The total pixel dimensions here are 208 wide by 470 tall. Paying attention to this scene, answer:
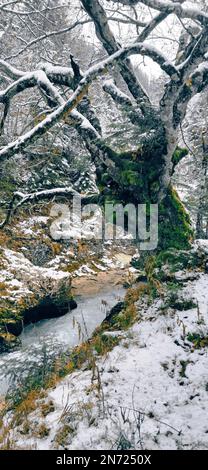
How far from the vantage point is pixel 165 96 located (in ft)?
22.8

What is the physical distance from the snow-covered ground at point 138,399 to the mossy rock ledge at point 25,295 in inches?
135

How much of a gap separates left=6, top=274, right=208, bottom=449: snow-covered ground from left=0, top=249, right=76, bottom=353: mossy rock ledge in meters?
3.42

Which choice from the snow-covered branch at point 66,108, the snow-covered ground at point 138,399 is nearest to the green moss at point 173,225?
the snow-covered ground at point 138,399

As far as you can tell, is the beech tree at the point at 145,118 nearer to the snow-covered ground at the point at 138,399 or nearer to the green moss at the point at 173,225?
the green moss at the point at 173,225

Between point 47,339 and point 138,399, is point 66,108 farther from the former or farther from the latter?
point 138,399

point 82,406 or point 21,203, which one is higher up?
point 21,203

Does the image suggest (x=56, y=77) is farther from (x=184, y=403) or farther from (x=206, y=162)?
(x=184, y=403)

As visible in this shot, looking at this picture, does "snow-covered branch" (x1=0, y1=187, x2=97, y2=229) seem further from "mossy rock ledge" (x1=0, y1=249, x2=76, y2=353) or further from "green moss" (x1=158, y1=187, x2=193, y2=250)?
"mossy rock ledge" (x1=0, y1=249, x2=76, y2=353)

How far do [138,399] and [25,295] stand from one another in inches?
211

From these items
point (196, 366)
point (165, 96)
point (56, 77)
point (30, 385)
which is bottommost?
point (30, 385)

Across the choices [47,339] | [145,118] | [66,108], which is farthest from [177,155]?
[47,339]

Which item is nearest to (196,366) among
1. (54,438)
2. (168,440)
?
(168,440)
